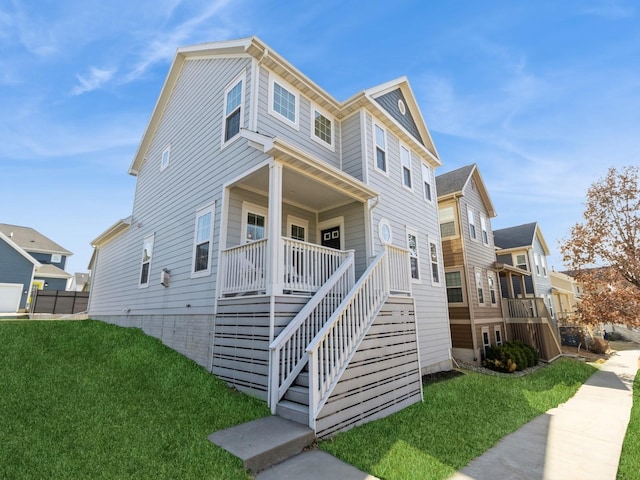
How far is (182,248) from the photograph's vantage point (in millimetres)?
8703

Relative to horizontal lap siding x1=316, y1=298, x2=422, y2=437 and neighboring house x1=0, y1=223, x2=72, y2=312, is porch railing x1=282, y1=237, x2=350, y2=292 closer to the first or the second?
horizontal lap siding x1=316, y1=298, x2=422, y2=437

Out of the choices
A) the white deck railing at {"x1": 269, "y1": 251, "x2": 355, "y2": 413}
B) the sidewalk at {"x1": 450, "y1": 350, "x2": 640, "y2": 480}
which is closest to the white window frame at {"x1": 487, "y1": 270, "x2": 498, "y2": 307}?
the sidewalk at {"x1": 450, "y1": 350, "x2": 640, "y2": 480}

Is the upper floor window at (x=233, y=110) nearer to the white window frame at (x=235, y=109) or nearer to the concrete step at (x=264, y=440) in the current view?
the white window frame at (x=235, y=109)

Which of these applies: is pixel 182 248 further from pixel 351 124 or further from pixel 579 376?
pixel 579 376

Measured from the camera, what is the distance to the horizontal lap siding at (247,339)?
543 centimetres

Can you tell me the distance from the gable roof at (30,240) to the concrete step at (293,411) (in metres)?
37.1

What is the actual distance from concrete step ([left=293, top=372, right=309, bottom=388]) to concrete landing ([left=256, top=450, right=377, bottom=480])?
4.00 ft

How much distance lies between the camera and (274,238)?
5738 mm

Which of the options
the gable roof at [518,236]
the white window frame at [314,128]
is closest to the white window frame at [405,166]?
the white window frame at [314,128]

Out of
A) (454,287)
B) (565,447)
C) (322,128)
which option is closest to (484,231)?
(454,287)

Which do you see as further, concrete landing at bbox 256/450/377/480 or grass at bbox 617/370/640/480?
grass at bbox 617/370/640/480

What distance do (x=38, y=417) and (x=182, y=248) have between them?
5129 mm

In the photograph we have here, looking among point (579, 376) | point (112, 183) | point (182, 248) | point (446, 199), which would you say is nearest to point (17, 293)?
point (112, 183)

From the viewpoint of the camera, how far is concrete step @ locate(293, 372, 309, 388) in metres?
5.00
